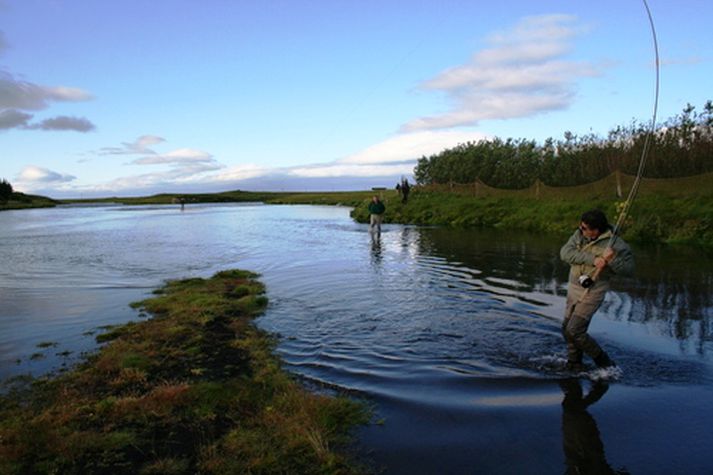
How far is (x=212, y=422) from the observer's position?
228 inches

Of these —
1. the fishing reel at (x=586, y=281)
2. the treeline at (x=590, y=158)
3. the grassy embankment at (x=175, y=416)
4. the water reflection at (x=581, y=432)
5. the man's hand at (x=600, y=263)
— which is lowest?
the water reflection at (x=581, y=432)

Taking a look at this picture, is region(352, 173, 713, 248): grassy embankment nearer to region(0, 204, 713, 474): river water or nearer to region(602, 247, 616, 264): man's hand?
region(0, 204, 713, 474): river water

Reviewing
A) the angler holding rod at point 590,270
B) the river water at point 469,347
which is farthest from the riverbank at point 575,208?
the angler holding rod at point 590,270

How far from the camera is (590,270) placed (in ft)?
23.0

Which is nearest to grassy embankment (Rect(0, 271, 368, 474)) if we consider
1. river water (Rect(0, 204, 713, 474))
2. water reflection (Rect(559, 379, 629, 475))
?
river water (Rect(0, 204, 713, 474))

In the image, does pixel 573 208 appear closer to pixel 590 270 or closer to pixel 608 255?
pixel 590 270

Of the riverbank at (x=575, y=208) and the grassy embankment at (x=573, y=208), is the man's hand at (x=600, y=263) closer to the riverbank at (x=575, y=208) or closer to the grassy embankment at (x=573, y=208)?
the grassy embankment at (x=573, y=208)

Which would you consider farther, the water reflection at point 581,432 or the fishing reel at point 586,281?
the fishing reel at point 586,281

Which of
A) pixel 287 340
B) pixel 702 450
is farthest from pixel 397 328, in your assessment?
pixel 702 450

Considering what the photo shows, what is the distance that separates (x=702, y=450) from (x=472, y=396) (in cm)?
253

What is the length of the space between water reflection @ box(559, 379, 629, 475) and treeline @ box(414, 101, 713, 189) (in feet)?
36.7

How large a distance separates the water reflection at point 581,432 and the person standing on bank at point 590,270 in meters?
0.58

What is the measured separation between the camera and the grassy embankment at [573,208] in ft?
78.0

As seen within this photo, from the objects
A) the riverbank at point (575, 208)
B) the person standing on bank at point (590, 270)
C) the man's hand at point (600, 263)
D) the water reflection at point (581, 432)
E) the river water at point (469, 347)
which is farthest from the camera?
the riverbank at point (575, 208)
